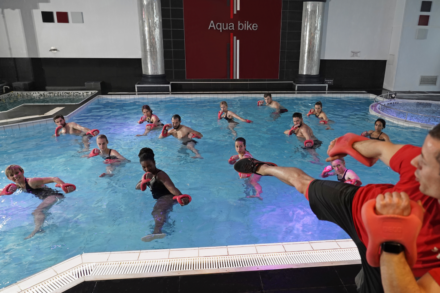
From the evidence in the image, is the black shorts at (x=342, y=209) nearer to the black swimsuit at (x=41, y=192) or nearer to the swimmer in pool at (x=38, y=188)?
the swimmer in pool at (x=38, y=188)

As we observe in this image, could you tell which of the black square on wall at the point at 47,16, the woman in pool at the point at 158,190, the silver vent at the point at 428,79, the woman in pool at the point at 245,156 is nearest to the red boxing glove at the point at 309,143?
the woman in pool at the point at 245,156

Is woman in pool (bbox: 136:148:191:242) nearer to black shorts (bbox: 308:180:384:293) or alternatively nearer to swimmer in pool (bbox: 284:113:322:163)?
black shorts (bbox: 308:180:384:293)

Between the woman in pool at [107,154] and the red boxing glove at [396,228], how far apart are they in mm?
5116

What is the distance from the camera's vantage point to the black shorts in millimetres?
1813

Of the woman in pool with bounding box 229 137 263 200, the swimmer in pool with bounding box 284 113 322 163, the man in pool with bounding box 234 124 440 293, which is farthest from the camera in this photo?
the swimmer in pool with bounding box 284 113 322 163

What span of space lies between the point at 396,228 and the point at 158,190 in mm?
3252

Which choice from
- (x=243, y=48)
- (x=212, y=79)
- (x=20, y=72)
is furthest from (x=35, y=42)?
(x=243, y=48)

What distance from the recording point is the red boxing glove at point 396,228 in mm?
1150

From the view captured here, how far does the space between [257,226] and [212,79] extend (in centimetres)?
981

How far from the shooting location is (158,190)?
4.07 m

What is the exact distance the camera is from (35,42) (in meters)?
12.1

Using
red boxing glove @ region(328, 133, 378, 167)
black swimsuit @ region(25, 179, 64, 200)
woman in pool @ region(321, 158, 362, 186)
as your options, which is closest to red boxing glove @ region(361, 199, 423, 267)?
red boxing glove @ region(328, 133, 378, 167)

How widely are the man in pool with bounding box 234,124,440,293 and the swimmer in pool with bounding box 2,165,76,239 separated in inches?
124

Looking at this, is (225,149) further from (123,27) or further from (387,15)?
(387,15)
